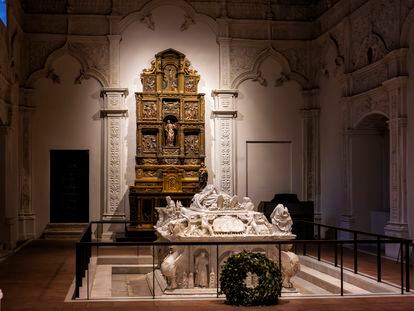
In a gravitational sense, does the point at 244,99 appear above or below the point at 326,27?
below

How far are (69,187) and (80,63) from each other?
10.6ft

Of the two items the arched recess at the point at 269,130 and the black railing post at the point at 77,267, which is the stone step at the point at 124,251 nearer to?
the arched recess at the point at 269,130

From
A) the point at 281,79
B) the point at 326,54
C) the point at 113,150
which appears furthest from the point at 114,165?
the point at 326,54

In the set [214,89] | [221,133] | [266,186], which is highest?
[214,89]

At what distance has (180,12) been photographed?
17.1 m

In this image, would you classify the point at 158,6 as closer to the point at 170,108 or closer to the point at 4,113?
the point at 170,108

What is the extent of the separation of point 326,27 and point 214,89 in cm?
328

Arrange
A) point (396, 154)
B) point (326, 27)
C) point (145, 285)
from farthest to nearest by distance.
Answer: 1. point (326, 27)
2. point (396, 154)
3. point (145, 285)

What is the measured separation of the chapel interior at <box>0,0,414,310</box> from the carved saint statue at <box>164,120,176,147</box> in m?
0.04

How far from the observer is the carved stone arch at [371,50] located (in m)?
13.5

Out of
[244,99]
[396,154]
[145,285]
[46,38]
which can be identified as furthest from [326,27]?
[145,285]

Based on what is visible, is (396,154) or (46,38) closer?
(396,154)

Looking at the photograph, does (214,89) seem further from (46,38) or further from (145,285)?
(145,285)

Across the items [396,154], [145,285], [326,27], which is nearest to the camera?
[145,285]
